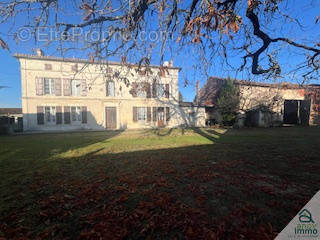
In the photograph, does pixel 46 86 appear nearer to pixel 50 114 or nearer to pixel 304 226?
pixel 50 114

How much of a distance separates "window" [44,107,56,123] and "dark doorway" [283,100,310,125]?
81.3ft

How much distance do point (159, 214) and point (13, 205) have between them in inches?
82.2

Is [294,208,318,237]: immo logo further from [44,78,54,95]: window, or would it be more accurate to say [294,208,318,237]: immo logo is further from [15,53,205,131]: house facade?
[44,78,54,95]: window

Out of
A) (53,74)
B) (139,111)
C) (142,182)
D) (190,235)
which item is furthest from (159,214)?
(53,74)

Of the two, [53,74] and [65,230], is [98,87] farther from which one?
[65,230]

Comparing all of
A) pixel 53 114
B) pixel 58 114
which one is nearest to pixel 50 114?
pixel 53 114

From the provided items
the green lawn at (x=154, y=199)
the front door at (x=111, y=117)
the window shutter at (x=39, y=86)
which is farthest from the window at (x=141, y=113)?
the green lawn at (x=154, y=199)

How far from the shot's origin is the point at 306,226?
1.72 m

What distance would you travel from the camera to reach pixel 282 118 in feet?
54.5

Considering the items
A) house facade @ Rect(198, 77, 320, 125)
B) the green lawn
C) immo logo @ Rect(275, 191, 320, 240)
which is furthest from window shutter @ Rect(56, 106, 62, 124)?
immo logo @ Rect(275, 191, 320, 240)

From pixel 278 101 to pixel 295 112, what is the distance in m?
3.56

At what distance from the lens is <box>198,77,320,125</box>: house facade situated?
625 inches

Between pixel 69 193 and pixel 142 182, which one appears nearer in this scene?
pixel 69 193

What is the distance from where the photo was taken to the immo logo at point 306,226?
5.37ft
